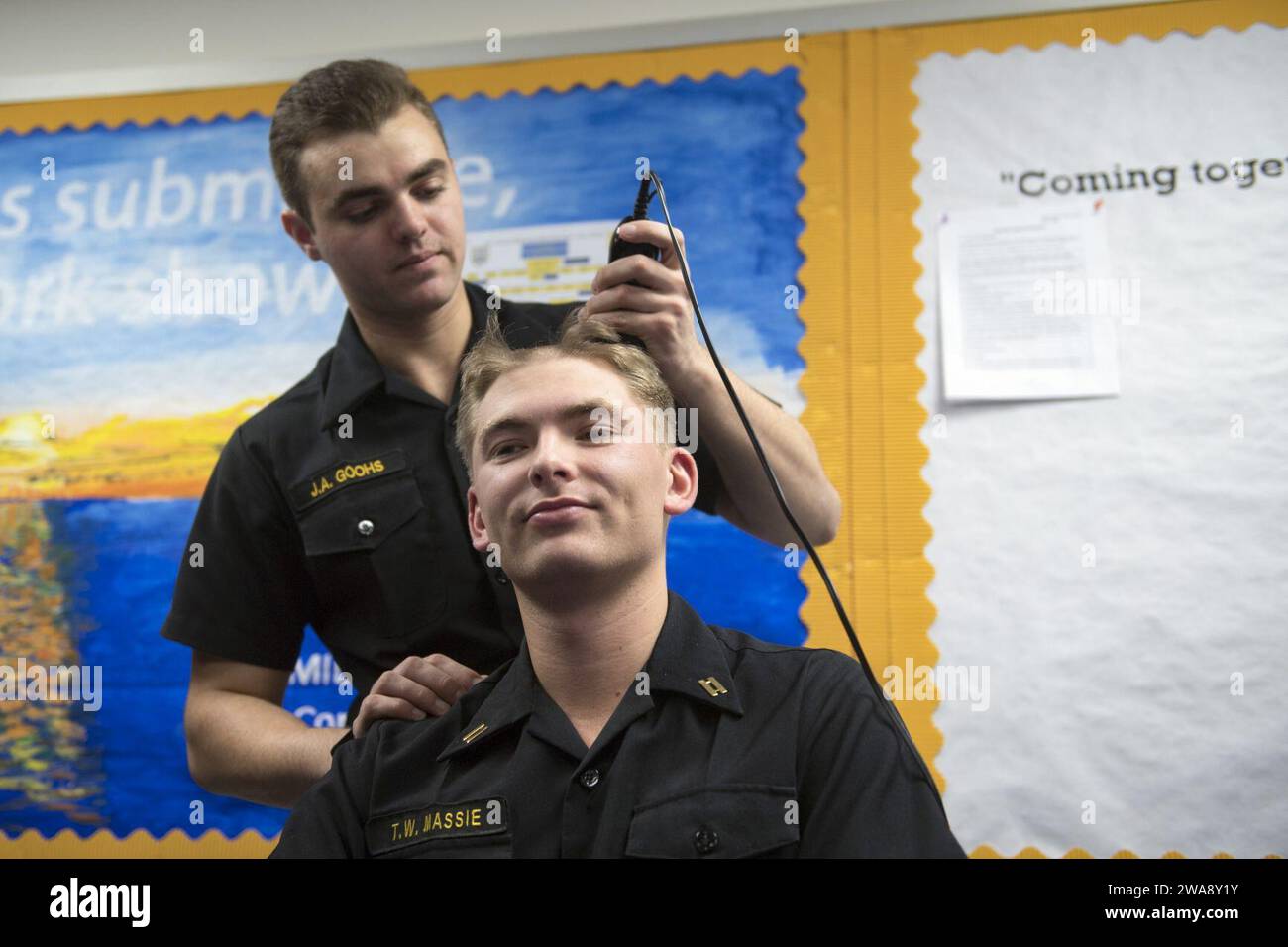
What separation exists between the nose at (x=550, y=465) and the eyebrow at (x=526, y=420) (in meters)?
0.03

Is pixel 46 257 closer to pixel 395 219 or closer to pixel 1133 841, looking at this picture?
pixel 395 219

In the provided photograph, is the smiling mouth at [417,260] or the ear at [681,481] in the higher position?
the smiling mouth at [417,260]

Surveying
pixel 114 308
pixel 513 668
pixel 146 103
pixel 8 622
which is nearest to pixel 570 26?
pixel 146 103

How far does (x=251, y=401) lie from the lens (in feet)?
7.27

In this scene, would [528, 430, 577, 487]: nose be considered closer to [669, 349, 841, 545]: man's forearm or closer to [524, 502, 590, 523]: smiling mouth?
[524, 502, 590, 523]: smiling mouth

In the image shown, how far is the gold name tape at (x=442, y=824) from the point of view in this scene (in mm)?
1104

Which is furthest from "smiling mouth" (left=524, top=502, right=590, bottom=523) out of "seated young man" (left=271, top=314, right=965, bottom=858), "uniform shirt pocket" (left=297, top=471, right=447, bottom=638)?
"uniform shirt pocket" (left=297, top=471, right=447, bottom=638)

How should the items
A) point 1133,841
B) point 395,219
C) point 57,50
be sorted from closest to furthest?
1. point 395,219
2. point 1133,841
3. point 57,50

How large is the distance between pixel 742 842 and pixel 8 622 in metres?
1.81

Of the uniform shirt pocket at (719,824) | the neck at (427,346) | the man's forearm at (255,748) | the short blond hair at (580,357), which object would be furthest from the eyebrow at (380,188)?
the uniform shirt pocket at (719,824)

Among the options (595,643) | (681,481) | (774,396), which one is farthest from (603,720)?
(774,396)

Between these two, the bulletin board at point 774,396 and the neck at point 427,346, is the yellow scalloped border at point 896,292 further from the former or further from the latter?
the neck at point 427,346

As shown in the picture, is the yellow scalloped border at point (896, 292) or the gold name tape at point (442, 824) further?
the yellow scalloped border at point (896, 292)

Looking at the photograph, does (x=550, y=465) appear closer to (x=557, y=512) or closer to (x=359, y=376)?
(x=557, y=512)
